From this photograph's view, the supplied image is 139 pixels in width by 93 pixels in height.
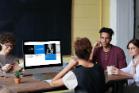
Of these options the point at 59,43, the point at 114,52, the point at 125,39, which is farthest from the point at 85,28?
the point at 59,43

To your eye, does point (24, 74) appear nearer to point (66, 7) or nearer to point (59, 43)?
point (59, 43)

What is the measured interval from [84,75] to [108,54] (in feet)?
4.17

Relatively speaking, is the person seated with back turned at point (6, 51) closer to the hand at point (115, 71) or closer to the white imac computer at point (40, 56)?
the white imac computer at point (40, 56)

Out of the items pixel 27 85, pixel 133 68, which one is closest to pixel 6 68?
pixel 27 85

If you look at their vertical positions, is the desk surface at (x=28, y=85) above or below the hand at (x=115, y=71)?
below

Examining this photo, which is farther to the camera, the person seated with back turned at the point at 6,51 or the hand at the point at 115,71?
the hand at the point at 115,71

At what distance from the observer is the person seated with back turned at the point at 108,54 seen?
3.70 m

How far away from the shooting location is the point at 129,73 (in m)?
3.38

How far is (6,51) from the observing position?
3324mm

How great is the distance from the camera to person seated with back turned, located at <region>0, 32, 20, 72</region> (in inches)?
129

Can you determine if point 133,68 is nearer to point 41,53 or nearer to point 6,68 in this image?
point 41,53

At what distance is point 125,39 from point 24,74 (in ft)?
6.92

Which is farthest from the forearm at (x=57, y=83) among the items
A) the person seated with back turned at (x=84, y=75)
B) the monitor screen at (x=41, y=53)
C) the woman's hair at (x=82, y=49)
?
the monitor screen at (x=41, y=53)

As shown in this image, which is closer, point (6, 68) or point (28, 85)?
point (28, 85)
